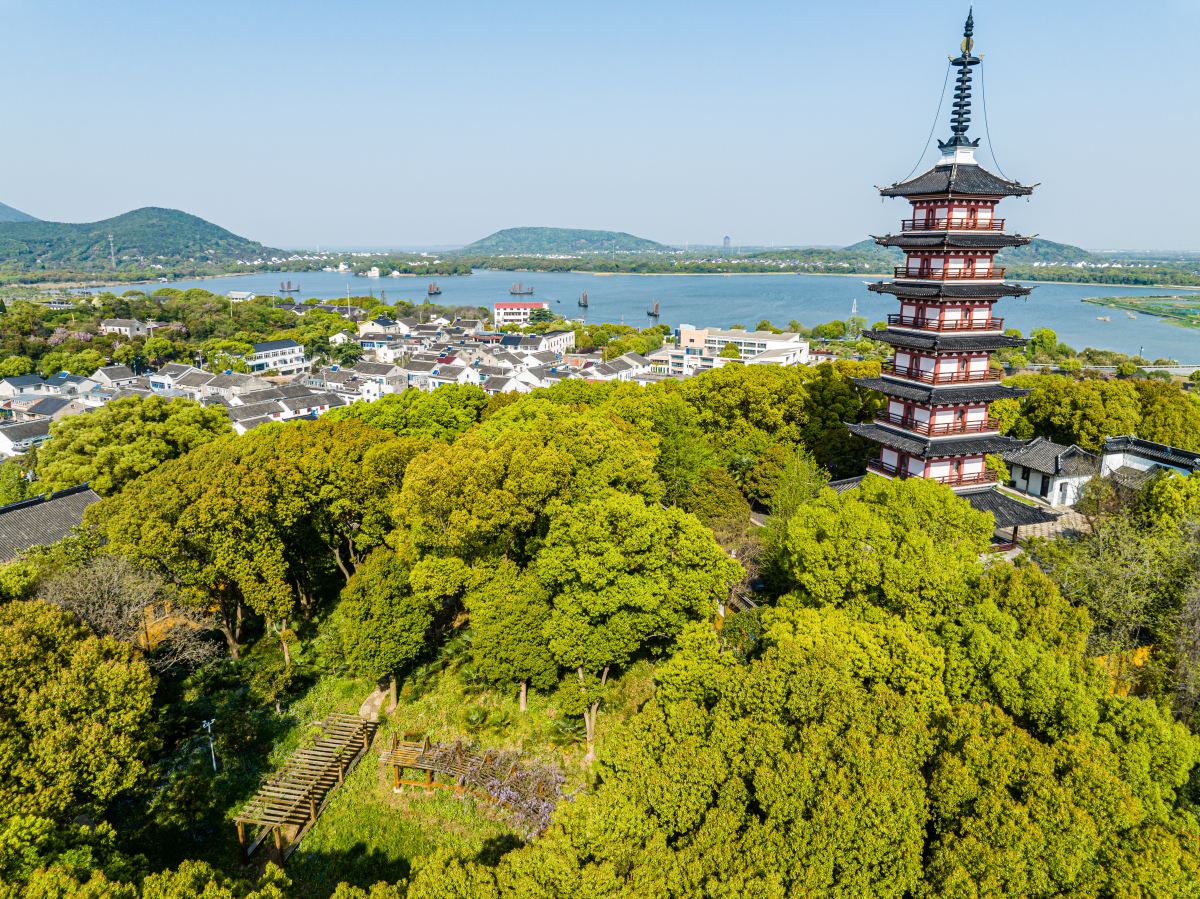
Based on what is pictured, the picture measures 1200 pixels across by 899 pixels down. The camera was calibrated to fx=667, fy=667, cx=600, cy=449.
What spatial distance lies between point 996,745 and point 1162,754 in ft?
7.50

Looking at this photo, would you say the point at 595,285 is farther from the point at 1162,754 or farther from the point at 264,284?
the point at 1162,754

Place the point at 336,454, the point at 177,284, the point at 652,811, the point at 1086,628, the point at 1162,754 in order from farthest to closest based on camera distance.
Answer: the point at 177,284 → the point at 336,454 → the point at 1086,628 → the point at 1162,754 → the point at 652,811

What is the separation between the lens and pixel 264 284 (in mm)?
163500

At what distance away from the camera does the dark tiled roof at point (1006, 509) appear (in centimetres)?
1588

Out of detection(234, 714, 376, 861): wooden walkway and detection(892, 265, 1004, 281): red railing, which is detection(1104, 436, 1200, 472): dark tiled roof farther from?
detection(234, 714, 376, 861): wooden walkway

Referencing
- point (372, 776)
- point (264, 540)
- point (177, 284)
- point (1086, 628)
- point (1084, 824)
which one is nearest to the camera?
point (1084, 824)

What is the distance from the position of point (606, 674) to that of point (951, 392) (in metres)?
10.5

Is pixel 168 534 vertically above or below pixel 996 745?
above

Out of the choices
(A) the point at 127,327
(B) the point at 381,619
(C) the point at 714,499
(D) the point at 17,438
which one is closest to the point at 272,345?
(A) the point at 127,327

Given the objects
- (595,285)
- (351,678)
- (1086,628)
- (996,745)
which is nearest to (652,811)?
(996,745)

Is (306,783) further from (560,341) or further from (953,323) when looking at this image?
(560,341)

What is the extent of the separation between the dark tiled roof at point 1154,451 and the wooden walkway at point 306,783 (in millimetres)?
23658

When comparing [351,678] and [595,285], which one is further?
[595,285]

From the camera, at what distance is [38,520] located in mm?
19125
